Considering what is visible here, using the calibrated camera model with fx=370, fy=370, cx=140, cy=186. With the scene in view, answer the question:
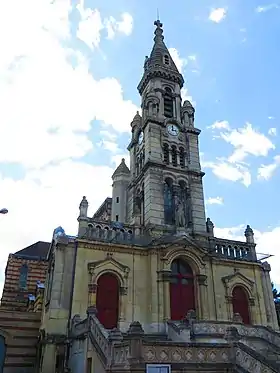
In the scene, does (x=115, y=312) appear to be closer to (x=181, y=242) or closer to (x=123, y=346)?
(x=181, y=242)

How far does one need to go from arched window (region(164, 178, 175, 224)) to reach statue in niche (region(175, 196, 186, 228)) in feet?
1.24

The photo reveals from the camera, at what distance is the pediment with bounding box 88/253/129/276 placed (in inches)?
865

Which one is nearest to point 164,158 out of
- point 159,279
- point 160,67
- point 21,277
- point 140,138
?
point 140,138

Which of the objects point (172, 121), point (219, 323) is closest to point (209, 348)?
point (219, 323)

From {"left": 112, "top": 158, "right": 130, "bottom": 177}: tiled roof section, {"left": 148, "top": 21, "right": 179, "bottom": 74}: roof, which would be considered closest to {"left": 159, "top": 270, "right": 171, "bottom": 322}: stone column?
{"left": 112, "top": 158, "right": 130, "bottom": 177}: tiled roof section

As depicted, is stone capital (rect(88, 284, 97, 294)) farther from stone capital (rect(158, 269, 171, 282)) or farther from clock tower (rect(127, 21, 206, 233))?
clock tower (rect(127, 21, 206, 233))

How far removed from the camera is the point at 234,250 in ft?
87.5

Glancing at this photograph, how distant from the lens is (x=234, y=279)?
25.2 metres

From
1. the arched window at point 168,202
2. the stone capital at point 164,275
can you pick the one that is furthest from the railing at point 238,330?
the arched window at point 168,202

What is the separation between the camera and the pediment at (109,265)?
21962 millimetres

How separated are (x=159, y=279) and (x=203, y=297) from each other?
3.24 metres

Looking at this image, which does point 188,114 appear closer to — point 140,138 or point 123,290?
point 140,138

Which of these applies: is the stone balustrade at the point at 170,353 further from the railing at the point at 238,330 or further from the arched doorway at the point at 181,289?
the arched doorway at the point at 181,289

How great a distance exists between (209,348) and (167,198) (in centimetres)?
1516
